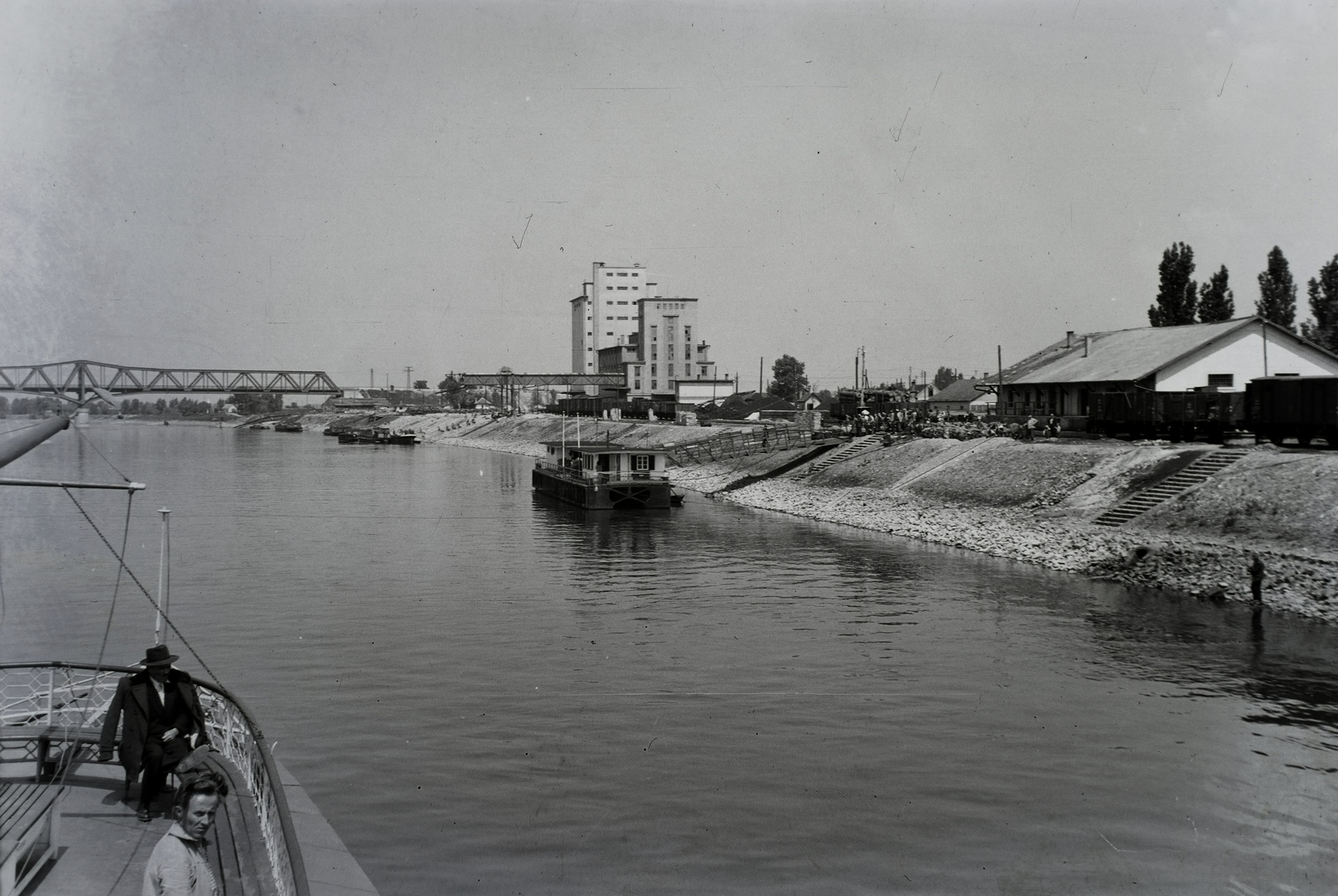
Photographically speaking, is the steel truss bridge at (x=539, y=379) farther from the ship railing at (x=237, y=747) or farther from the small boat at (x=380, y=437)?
the ship railing at (x=237, y=747)

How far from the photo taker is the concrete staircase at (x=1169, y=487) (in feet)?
117

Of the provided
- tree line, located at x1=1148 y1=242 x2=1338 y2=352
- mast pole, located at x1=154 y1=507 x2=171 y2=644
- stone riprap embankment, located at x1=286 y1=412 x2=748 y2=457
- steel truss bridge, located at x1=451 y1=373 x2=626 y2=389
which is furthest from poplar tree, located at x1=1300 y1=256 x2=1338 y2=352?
steel truss bridge, located at x1=451 y1=373 x2=626 y2=389

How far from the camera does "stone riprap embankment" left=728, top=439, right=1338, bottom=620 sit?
94.2 feet

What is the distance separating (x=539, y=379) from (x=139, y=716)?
6051 inches

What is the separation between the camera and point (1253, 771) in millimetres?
16141

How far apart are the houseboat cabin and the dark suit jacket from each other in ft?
139

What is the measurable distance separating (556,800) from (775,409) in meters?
99.4

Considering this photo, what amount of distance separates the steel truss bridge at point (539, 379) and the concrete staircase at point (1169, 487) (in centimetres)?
12203

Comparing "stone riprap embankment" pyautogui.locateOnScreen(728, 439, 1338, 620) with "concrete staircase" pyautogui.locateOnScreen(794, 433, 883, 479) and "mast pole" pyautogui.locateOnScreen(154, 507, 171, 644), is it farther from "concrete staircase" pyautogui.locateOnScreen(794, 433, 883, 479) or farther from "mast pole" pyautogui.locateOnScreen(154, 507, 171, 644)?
"mast pole" pyautogui.locateOnScreen(154, 507, 171, 644)

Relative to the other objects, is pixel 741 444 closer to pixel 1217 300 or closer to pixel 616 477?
pixel 616 477

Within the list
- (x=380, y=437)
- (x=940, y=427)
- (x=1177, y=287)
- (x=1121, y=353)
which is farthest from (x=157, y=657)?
(x=380, y=437)

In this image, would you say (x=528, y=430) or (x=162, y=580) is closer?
(x=162, y=580)

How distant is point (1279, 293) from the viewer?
72938mm

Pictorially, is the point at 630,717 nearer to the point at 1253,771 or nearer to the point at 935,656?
the point at 935,656
